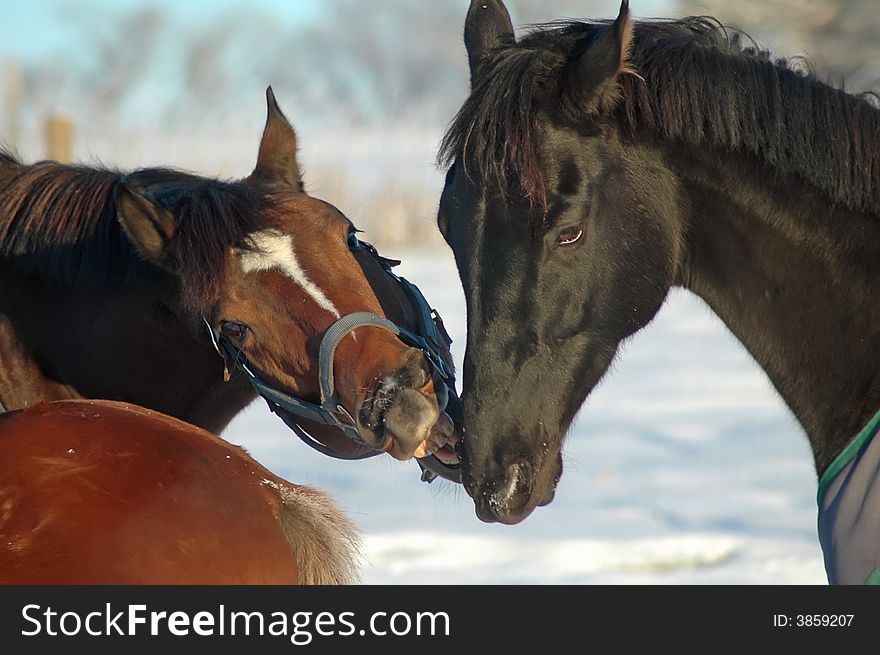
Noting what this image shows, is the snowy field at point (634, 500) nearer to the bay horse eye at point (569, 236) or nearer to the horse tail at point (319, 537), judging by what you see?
the horse tail at point (319, 537)

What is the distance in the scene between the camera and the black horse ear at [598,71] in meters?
2.14

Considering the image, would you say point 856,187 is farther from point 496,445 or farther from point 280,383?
point 280,383

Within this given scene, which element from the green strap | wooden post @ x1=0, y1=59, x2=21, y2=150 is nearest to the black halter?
the green strap

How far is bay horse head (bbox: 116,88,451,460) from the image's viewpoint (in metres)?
2.46

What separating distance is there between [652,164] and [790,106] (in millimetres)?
303

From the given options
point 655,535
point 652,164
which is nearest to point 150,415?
point 652,164

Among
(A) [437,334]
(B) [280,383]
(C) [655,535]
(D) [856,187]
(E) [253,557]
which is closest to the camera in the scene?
(E) [253,557]

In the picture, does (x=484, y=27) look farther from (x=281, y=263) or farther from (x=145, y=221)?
(x=145, y=221)

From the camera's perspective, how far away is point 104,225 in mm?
2770

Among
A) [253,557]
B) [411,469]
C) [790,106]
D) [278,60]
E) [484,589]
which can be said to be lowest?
[278,60]

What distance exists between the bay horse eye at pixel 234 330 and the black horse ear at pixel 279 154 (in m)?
0.58

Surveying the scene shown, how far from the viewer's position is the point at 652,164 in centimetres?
227

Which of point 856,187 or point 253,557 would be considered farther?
point 856,187

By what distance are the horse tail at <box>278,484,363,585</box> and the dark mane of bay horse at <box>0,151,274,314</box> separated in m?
0.61
